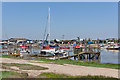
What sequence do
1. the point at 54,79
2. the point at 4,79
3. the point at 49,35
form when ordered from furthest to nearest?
1. the point at 49,35
2. the point at 54,79
3. the point at 4,79

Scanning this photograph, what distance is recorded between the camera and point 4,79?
9.53 meters

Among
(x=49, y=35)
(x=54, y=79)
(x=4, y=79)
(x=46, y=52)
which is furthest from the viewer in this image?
(x=49, y=35)

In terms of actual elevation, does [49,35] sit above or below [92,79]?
above

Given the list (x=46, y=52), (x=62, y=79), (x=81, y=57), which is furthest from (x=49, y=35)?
(x=62, y=79)

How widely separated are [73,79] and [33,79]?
7.41 feet

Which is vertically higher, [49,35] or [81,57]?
[49,35]

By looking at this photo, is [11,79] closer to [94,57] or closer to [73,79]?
[73,79]

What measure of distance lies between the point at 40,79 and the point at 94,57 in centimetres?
3414

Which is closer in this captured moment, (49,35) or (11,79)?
(11,79)

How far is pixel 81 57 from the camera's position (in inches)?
1657

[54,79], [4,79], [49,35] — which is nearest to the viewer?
[4,79]

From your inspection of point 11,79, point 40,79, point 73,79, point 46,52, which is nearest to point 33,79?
point 40,79

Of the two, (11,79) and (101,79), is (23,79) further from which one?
(101,79)

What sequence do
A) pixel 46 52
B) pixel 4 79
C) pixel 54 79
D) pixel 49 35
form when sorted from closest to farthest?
pixel 4 79, pixel 54 79, pixel 46 52, pixel 49 35
